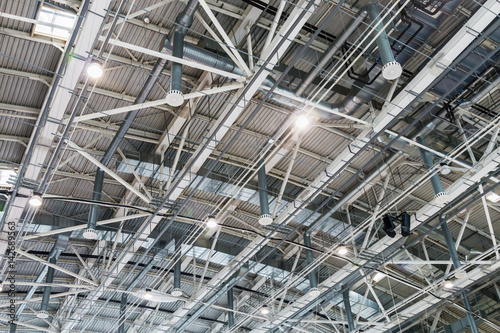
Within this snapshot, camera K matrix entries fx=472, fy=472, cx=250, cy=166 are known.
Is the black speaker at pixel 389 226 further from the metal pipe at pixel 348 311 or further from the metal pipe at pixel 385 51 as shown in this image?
the metal pipe at pixel 348 311

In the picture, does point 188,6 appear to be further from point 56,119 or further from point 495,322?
point 495,322

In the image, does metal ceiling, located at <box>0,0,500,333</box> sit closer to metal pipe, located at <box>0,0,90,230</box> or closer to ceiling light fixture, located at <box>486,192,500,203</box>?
metal pipe, located at <box>0,0,90,230</box>

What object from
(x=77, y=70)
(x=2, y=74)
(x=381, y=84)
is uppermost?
(x=2, y=74)

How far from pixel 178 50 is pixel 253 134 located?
8.64 m

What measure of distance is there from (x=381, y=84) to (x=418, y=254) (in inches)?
663

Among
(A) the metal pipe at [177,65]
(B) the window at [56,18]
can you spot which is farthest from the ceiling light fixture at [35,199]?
(A) the metal pipe at [177,65]

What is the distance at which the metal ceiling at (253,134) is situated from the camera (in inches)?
758

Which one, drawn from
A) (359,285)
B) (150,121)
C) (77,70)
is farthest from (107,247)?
(359,285)

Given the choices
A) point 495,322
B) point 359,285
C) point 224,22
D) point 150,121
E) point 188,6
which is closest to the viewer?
point 188,6

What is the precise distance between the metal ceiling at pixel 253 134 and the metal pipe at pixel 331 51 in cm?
47

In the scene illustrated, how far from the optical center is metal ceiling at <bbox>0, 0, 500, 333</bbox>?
1925cm

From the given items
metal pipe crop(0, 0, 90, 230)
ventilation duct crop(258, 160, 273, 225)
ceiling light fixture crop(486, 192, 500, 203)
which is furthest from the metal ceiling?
ventilation duct crop(258, 160, 273, 225)

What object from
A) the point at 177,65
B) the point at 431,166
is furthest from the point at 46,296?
the point at 431,166

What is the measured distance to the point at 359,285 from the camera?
40.4 m
